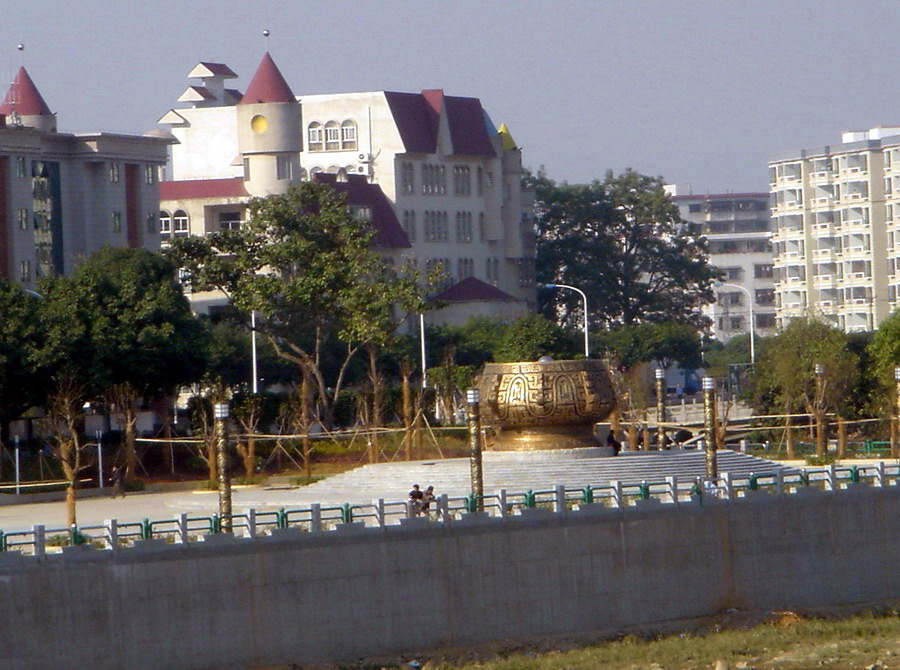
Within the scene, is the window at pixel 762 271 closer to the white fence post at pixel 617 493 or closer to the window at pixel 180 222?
the window at pixel 180 222

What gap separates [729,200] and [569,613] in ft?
414

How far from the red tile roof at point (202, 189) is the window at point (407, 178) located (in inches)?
319

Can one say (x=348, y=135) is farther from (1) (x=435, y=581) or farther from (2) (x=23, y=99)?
(1) (x=435, y=581)

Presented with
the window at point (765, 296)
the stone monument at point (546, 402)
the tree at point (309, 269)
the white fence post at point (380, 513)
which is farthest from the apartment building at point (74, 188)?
the window at point (765, 296)

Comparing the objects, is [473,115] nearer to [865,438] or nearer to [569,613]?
[865,438]

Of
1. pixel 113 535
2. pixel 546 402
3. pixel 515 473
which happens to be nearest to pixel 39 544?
pixel 113 535

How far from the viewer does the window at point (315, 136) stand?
95.1 metres

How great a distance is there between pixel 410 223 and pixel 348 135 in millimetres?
5444

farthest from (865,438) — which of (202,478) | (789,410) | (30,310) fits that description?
(30,310)

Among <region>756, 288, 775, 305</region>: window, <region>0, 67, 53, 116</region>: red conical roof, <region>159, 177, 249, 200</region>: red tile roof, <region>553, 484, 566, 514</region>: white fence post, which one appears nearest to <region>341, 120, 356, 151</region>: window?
<region>159, 177, 249, 200</region>: red tile roof

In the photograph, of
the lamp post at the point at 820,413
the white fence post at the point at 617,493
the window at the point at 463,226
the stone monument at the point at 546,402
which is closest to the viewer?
the white fence post at the point at 617,493

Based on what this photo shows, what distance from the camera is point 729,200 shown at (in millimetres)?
155250

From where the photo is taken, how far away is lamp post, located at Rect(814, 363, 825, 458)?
169 feet

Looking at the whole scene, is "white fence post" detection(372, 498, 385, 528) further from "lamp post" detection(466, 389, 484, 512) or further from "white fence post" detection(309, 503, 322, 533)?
"lamp post" detection(466, 389, 484, 512)
